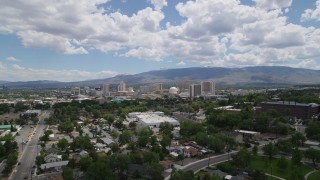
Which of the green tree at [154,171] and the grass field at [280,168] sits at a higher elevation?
the green tree at [154,171]

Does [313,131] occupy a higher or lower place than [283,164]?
higher

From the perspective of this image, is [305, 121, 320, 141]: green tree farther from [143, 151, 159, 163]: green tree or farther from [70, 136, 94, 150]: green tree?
[70, 136, 94, 150]: green tree

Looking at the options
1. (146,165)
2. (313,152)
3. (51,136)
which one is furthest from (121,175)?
(51,136)

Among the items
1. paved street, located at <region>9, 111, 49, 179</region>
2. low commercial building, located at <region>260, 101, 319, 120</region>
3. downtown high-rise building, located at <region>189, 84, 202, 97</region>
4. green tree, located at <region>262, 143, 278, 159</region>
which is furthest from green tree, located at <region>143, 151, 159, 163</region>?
downtown high-rise building, located at <region>189, 84, 202, 97</region>

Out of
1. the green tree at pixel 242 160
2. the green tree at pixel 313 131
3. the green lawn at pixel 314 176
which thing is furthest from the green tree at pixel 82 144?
the green tree at pixel 313 131

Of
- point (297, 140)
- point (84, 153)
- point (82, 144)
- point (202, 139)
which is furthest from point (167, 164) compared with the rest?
point (297, 140)

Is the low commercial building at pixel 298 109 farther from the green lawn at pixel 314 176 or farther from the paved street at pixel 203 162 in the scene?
the green lawn at pixel 314 176

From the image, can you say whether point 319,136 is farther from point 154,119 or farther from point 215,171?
point 154,119

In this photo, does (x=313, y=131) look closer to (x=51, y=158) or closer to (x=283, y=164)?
(x=283, y=164)
